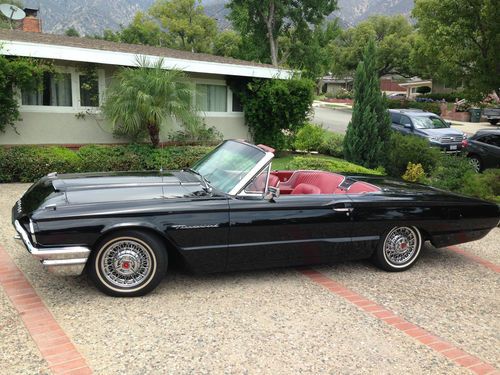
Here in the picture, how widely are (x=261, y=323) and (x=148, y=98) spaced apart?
7.69 metres

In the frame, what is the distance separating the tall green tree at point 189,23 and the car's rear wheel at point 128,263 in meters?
48.7

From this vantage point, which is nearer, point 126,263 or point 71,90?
point 126,263

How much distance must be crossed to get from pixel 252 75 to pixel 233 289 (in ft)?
33.2

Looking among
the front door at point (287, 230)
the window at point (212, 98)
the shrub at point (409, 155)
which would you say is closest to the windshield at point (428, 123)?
the shrub at point (409, 155)

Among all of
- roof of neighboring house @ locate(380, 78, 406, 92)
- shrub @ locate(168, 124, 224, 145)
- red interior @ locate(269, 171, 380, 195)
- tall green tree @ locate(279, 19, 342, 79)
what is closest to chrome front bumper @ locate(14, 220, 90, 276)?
red interior @ locate(269, 171, 380, 195)

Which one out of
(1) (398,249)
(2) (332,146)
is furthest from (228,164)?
(2) (332,146)

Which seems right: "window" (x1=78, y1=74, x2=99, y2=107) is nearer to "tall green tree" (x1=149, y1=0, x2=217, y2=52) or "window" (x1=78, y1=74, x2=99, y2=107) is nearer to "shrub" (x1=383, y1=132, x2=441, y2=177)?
"shrub" (x1=383, y1=132, x2=441, y2=177)

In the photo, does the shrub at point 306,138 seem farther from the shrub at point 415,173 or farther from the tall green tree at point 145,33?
the tall green tree at point 145,33

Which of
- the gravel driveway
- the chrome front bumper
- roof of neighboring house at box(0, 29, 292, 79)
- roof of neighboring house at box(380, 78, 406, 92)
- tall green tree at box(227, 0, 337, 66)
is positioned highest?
tall green tree at box(227, 0, 337, 66)

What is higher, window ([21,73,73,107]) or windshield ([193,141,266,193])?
window ([21,73,73,107])

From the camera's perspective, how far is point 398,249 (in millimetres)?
5246

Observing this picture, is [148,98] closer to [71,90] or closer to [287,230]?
[71,90]

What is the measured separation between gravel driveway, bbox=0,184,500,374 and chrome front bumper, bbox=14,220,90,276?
344 millimetres

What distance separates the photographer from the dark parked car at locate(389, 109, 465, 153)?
53.5 feet
